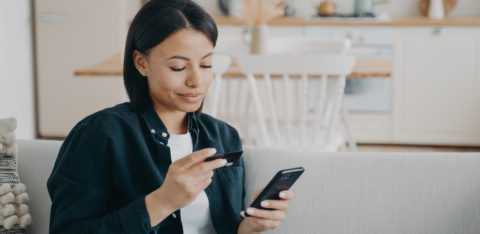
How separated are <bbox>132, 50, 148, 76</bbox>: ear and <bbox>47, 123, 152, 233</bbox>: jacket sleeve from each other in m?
0.15

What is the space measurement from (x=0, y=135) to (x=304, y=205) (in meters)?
0.69

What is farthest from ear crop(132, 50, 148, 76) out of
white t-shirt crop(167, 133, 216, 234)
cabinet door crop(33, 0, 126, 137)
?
cabinet door crop(33, 0, 126, 137)

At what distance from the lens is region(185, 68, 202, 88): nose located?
1.11 metres

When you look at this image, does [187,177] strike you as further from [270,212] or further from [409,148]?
[409,148]

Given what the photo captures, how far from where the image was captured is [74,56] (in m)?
4.42

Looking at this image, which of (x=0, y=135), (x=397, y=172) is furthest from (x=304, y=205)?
(x=0, y=135)

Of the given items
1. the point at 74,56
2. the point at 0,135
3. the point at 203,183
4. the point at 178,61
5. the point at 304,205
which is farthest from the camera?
→ the point at 74,56

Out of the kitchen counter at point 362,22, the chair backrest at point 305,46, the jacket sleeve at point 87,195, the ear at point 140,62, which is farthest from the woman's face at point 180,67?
the kitchen counter at point 362,22

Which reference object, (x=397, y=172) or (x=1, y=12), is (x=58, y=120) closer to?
(x=1, y=12)

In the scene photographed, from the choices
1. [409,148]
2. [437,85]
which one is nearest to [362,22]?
[437,85]

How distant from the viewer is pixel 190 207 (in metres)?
1.20

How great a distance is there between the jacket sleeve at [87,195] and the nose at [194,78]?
0.59 feet

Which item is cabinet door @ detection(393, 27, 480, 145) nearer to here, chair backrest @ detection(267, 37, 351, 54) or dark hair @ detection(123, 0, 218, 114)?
chair backrest @ detection(267, 37, 351, 54)

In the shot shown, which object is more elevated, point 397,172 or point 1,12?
point 1,12
